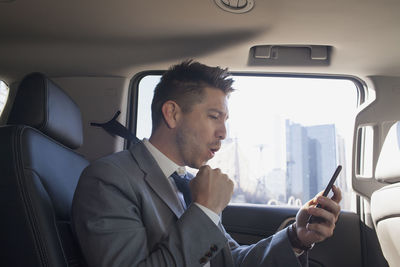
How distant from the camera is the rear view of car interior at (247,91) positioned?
151 centimetres

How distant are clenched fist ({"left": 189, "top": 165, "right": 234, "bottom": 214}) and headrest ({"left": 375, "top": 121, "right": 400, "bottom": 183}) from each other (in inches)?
42.6

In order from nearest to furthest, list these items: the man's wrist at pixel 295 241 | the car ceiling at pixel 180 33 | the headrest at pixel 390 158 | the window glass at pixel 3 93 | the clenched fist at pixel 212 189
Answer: the clenched fist at pixel 212 189
the man's wrist at pixel 295 241
the car ceiling at pixel 180 33
the headrest at pixel 390 158
the window glass at pixel 3 93

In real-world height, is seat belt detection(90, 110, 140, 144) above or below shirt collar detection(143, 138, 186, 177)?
above

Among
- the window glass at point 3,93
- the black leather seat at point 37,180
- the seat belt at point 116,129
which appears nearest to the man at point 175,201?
the black leather seat at point 37,180

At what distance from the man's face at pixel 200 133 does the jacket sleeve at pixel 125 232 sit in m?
0.34

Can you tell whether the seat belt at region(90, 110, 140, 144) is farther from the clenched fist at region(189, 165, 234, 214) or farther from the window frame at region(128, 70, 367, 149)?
the clenched fist at region(189, 165, 234, 214)

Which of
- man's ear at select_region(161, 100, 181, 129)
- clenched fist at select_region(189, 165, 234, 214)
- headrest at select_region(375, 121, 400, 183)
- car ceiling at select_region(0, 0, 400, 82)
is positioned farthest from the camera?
headrest at select_region(375, 121, 400, 183)

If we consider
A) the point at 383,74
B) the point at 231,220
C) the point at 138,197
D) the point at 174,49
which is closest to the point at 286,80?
the point at 383,74

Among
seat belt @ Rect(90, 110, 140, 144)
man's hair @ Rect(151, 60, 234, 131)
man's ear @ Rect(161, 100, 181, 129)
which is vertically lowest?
seat belt @ Rect(90, 110, 140, 144)

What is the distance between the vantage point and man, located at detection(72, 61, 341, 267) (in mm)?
1017

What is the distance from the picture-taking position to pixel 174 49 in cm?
198

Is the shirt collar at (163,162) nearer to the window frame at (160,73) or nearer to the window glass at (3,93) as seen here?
the window frame at (160,73)

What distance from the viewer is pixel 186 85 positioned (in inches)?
60.9

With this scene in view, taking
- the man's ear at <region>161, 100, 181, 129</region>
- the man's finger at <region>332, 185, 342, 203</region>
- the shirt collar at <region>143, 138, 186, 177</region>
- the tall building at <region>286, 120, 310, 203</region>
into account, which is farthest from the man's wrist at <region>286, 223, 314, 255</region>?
the tall building at <region>286, 120, 310, 203</region>
